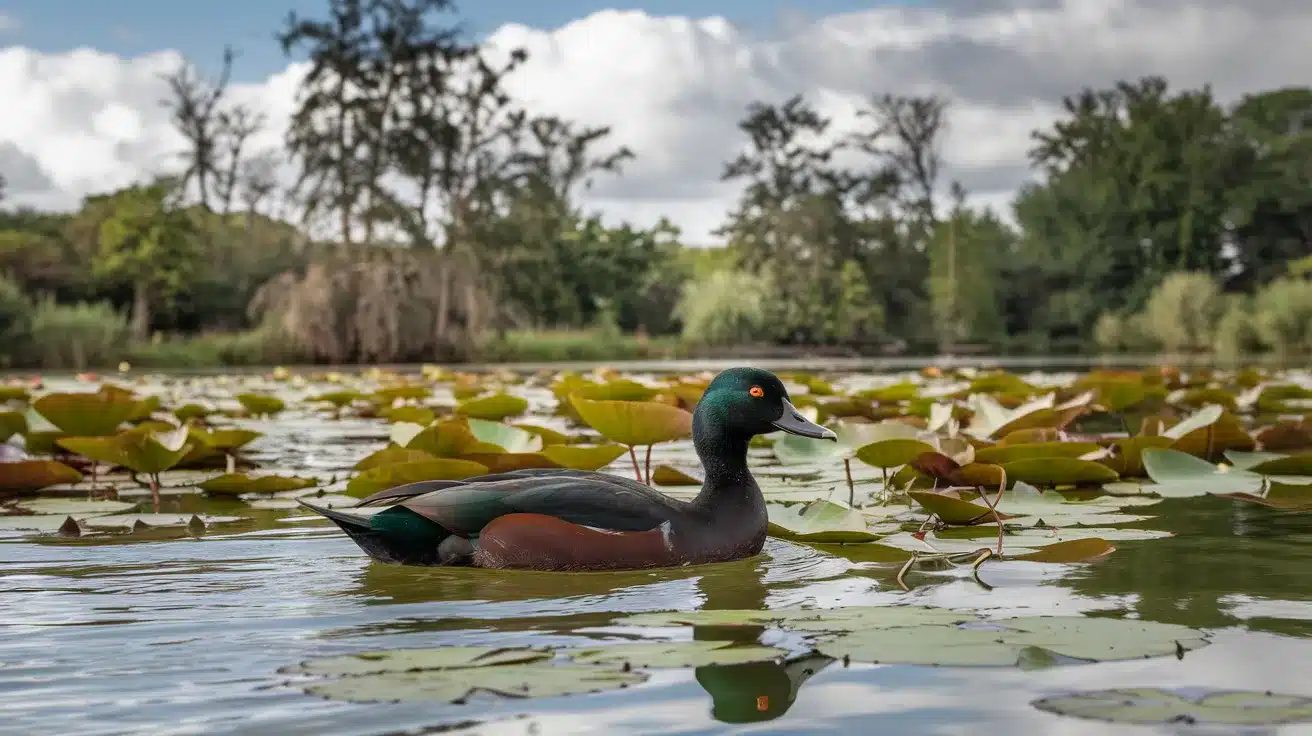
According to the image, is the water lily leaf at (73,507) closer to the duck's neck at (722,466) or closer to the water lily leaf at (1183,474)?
the duck's neck at (722,466)

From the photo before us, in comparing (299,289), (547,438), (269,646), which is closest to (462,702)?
(269,646)

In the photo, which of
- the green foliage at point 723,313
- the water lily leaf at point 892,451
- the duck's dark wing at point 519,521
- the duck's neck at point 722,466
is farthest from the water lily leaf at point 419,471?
the green foliage at point 723,313

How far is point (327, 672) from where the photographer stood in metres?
1.98

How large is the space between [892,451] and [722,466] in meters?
0.80

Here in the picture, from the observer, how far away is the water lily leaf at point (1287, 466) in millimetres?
4363

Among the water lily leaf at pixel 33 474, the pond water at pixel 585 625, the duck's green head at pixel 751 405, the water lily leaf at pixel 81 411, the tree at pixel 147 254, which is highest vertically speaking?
the tree at pixel 147 254

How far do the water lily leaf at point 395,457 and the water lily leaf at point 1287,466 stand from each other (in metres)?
2.66

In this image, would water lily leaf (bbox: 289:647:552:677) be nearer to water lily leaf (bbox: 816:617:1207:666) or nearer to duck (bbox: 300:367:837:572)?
water lily leaf (bbox: 816:617:1207:666)

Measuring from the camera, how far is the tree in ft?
89.6

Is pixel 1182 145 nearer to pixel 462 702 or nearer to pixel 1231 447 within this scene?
pixel 1231 447

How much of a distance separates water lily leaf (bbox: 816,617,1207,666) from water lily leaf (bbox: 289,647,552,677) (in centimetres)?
48

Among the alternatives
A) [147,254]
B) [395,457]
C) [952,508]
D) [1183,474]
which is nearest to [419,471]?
[395,457]

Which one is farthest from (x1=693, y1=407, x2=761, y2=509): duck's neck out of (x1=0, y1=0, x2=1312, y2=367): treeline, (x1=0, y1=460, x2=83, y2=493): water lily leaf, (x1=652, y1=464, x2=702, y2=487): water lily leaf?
(x1=0, y1=0, x2=1312, y2=367): treeline

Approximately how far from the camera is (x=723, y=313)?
116 ft
